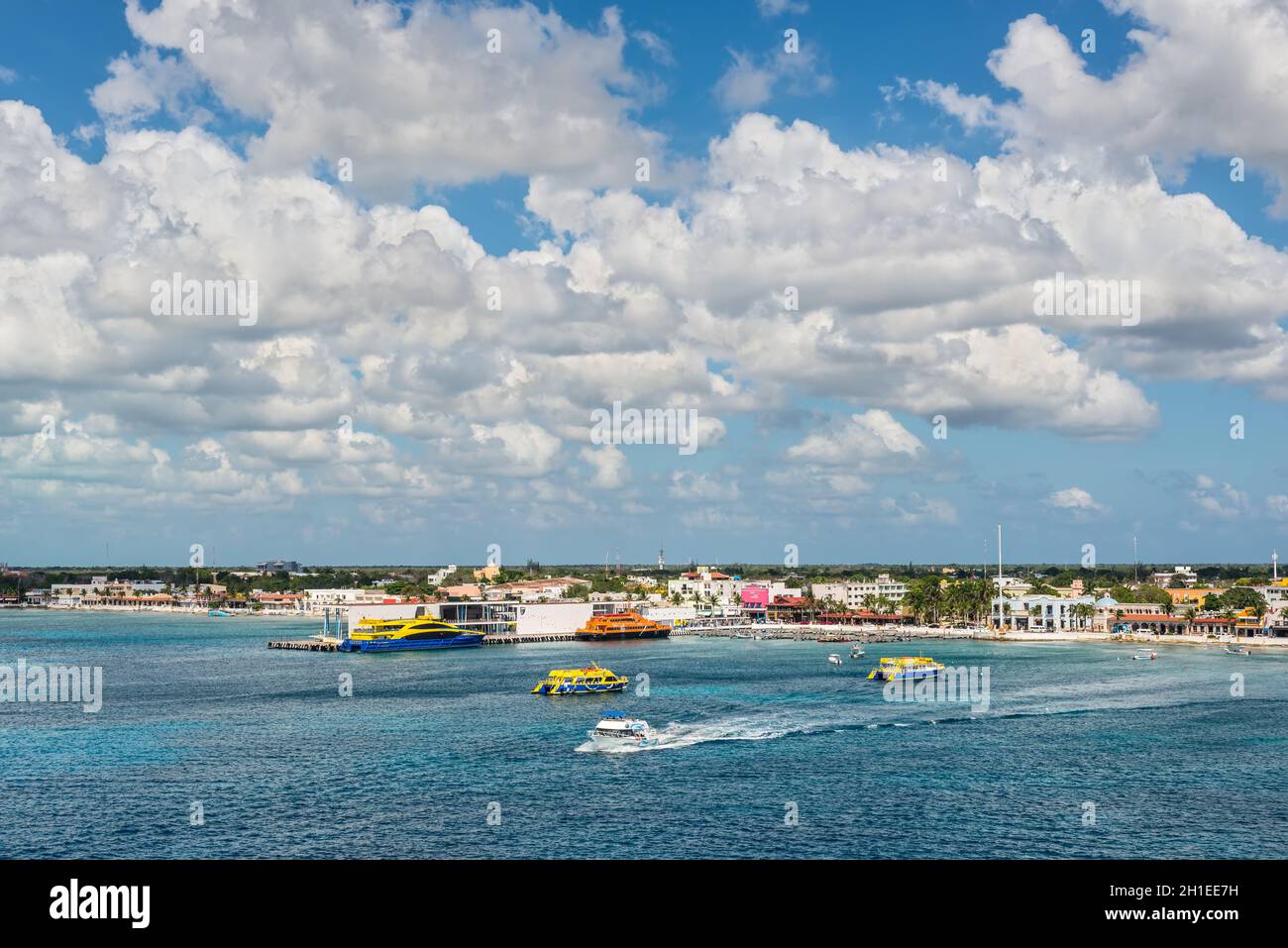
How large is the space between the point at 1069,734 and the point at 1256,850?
29726 mm

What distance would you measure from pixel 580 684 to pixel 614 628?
88736mm

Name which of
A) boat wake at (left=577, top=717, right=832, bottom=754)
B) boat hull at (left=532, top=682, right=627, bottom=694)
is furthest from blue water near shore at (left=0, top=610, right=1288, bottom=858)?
boat hull at (left=532, top=682, right=627, bottom=694)

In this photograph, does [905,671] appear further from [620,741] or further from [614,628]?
[614,628]

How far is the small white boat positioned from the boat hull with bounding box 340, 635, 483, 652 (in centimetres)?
9789

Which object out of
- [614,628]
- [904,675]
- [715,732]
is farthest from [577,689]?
[614,628]

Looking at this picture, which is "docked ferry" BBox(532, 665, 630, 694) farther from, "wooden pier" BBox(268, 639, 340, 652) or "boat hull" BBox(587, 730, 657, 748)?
"wooden pier" BBox(268, 639, 340, 652)

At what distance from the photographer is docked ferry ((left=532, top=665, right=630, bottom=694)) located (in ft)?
328

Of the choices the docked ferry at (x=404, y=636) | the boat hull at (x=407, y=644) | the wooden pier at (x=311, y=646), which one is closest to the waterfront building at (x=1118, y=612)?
the docked ferry at (x=404, y=636)

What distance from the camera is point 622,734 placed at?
68875 mm

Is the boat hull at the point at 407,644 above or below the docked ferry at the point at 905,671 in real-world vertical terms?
below

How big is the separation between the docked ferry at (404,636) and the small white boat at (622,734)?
98.5 metres

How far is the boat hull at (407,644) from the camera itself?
161375 millimetres

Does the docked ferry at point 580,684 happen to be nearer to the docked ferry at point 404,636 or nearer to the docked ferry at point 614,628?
the docked ferry at point 404,636
